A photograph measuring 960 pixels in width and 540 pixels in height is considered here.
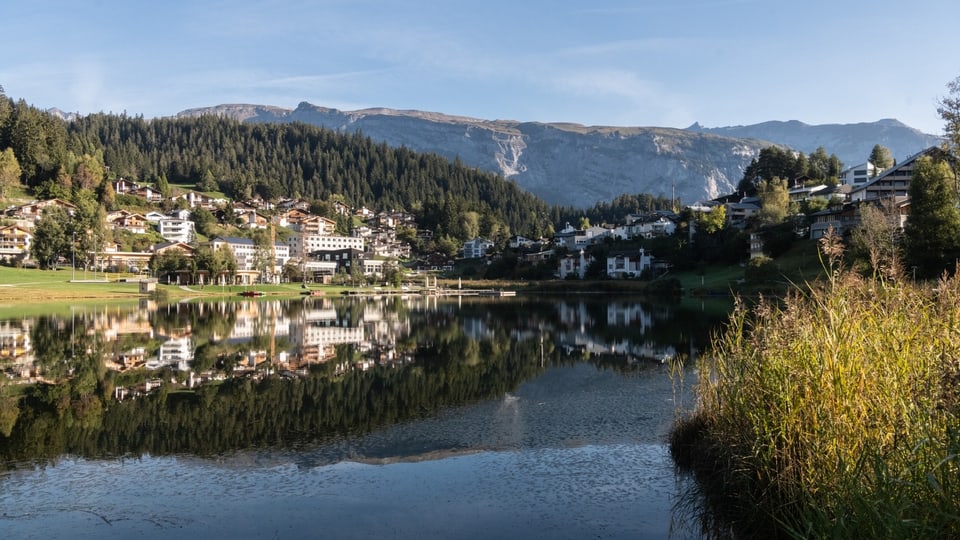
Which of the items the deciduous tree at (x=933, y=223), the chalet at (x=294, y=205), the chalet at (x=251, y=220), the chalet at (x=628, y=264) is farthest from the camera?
the chalet at (x=294, y=205)

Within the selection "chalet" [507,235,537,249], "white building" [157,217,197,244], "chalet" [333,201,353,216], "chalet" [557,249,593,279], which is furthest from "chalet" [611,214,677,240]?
"chalet" [333,201,353,216]

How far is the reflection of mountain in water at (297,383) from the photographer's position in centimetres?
1358

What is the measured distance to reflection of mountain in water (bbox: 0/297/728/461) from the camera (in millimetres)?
13578

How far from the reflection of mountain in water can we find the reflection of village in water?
0.14 m

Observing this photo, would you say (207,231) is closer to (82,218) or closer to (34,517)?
(82,218)

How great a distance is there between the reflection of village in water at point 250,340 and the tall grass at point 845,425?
16.1m

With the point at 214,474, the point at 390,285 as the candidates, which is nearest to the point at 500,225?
the point at 390,285

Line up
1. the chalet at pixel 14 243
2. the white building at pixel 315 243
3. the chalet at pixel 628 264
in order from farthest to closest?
the white building at pixel 315 243 → the chalet at pixel 628 264 → the chalet at pixel 14 243

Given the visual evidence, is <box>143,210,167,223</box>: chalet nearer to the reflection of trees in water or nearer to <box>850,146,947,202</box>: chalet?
the reflection of trees in water

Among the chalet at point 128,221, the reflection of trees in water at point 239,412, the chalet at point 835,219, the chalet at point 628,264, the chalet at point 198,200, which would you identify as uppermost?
the chalet at point 198,200

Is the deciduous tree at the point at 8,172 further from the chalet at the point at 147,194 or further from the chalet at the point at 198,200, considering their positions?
the chalet at the point at 198,200

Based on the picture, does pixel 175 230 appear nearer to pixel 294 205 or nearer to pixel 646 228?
pixel 294 205

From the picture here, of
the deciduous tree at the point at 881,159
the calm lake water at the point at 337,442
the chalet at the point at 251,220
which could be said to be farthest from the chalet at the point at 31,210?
the deciduous tree at the point at 881,159

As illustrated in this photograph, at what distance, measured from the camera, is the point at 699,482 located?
417 inches
